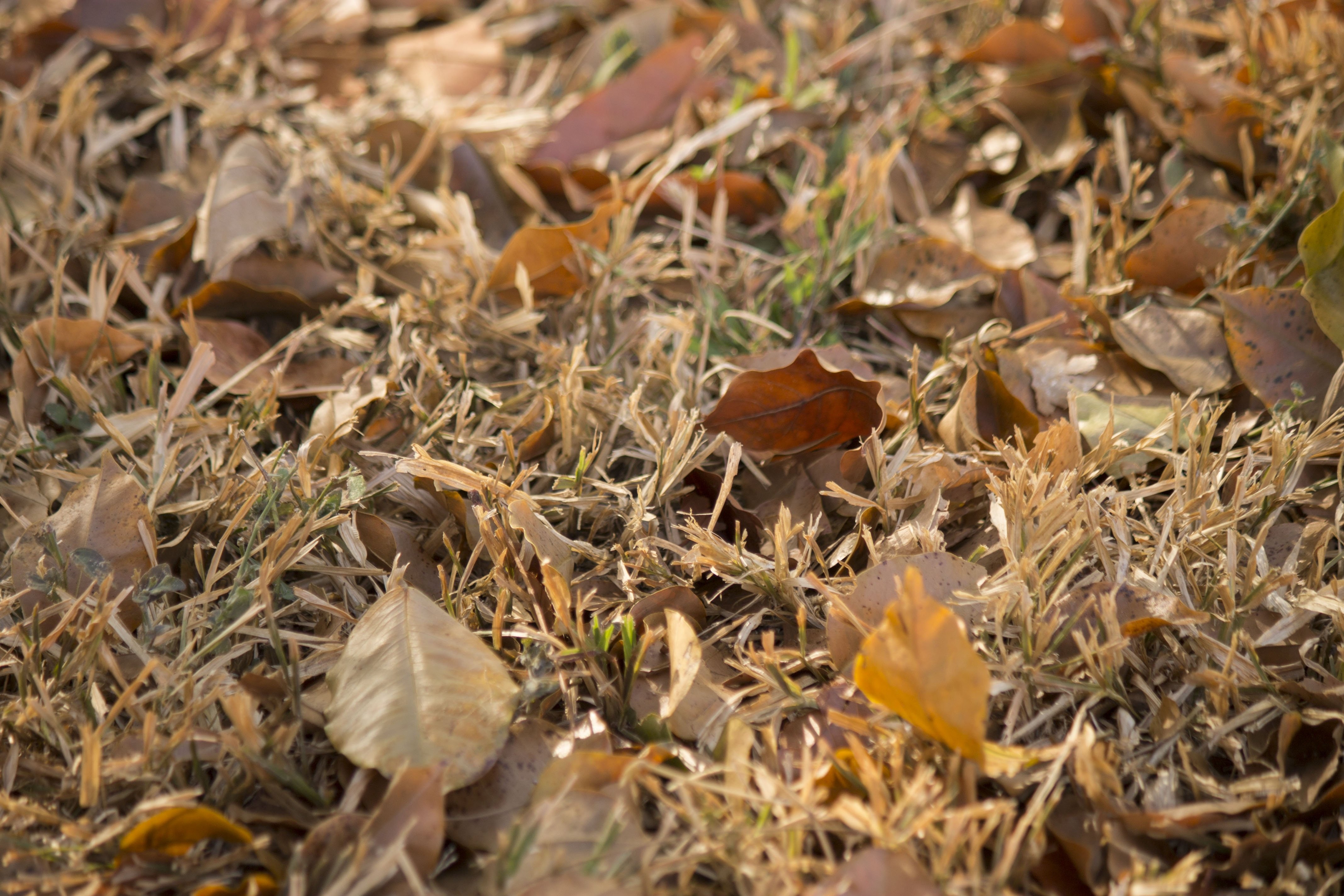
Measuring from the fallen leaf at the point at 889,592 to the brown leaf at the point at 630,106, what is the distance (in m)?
0.90

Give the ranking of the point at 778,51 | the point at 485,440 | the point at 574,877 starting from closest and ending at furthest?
the point at 574,877, the point at 485,440, the point at 778,51

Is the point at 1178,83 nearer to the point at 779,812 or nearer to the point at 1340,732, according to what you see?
the point at 1340,732

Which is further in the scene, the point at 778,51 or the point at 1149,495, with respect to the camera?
the point at 778,51

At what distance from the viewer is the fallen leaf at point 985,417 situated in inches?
40.4

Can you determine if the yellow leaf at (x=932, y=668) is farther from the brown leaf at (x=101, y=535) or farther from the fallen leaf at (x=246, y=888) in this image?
the brown leaf at (x=101, y=535)

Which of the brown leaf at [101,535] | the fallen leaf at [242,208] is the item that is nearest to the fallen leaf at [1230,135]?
the fallen leaf at [242,208]

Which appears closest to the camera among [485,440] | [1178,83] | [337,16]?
[485,440]

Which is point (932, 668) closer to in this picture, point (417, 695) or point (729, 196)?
point (417, 695)

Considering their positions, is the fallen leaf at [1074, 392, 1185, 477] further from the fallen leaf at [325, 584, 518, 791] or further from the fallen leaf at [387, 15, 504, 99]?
the fallen leaf at [387, 15, 504, 99]

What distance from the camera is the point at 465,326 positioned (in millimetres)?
1236

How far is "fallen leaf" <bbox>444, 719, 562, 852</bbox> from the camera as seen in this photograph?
30.3 inches

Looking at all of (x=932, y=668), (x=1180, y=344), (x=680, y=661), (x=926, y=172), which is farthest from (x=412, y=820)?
(x=926, y=172)

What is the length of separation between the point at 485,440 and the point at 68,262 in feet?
2.30

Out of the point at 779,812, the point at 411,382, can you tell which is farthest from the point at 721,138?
the point at 779,812
